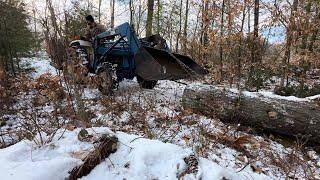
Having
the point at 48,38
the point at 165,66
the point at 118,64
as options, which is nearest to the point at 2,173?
the point at 48,38

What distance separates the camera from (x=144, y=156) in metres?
3.79

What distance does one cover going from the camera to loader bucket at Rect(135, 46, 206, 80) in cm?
869

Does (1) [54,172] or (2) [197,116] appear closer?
(1) [54,172]

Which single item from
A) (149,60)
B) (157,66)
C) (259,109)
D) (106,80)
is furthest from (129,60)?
(259,109)

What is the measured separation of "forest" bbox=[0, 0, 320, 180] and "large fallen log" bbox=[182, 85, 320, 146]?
2 centimetres

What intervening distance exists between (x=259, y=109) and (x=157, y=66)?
9.29 feet

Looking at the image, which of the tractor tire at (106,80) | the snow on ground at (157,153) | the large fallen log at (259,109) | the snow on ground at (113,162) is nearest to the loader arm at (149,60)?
the tractor tire at (106,80)

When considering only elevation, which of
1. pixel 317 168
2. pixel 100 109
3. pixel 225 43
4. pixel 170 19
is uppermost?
pixel 170 19

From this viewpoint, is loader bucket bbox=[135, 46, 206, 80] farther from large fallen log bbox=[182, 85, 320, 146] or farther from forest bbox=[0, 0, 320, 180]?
large fallen log bbox=[182, 85, 320, 146]

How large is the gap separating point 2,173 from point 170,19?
21044 millimetres

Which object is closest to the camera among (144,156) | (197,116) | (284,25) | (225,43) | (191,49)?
(144,156)

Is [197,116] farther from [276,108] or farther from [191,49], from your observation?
[191,49]

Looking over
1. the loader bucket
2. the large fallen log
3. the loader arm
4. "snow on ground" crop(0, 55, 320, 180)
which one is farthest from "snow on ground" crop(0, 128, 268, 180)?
the loader arm

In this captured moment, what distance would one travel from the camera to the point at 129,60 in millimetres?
9656
